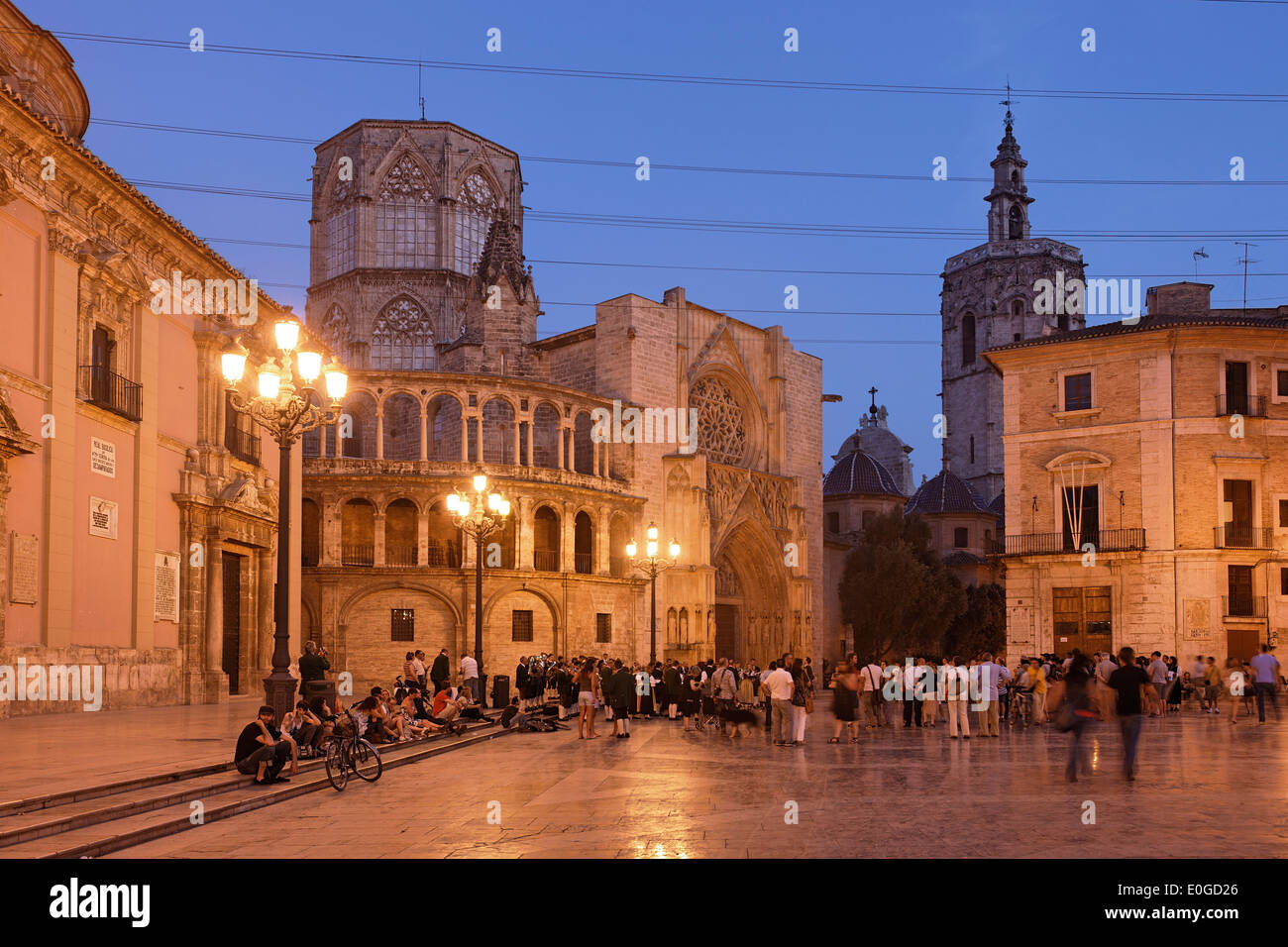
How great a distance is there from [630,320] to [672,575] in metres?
9.43

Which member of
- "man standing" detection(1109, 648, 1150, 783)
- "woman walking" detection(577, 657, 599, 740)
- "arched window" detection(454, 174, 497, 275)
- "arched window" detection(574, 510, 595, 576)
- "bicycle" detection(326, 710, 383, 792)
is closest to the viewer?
"bicycle" detection(326, 710, 383, 792)

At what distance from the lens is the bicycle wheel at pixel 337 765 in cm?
1277

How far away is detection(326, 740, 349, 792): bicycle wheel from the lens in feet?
41.9

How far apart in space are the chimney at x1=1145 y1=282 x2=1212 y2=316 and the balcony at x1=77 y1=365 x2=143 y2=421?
2943cm

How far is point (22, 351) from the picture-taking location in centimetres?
1972

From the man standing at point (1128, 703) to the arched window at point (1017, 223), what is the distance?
7383cm

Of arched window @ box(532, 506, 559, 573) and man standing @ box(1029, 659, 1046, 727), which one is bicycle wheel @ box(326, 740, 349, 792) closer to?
man standing @ box(1029, 659, 1046, 727)

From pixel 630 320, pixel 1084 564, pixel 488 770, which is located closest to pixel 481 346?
pixel 630 320

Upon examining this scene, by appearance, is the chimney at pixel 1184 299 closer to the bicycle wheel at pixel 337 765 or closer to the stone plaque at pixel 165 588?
the stone plaque at pixel 165 588

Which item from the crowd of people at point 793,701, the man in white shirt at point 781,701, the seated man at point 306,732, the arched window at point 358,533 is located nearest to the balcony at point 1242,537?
the crowd of people at point 793,701

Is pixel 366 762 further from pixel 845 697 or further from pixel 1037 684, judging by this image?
pixel 1037 684

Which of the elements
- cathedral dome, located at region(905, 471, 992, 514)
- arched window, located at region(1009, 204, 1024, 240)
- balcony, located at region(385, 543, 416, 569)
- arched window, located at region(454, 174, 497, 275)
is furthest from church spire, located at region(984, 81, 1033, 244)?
balcony, located at region(385, 543, 416, 569)

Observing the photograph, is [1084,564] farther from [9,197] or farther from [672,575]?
[9,197]
